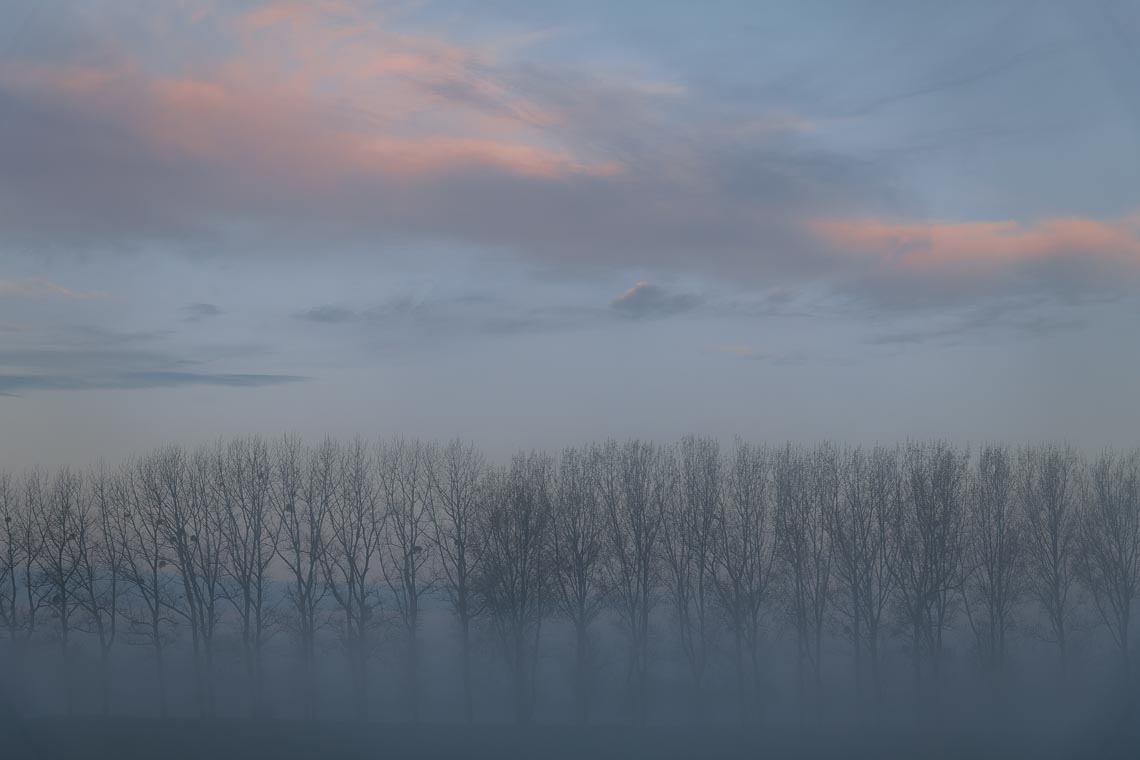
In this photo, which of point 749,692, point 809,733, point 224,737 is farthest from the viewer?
point 749,692

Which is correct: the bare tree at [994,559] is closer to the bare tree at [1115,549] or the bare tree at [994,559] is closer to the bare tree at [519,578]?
the bare tree at [1115,549]

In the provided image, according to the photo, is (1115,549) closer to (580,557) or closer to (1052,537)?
(1052,537)

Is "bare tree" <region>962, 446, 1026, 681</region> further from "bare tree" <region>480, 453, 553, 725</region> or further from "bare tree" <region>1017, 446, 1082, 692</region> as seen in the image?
"bare tree" <region>480, 453, 553, 725</region>


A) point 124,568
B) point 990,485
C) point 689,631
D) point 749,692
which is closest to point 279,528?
point 124,568

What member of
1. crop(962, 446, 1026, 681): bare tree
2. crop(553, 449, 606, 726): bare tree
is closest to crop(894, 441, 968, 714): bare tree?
crop(962, 446, 1026, 681): bare tree

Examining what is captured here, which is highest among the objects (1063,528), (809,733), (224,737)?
Answer: (1063,528)

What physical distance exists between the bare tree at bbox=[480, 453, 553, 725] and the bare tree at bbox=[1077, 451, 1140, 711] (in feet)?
75.1

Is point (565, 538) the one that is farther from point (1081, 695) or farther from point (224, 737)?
point (1081, 695)

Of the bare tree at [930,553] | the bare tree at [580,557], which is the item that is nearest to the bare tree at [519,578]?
the bare tree at [580,557]

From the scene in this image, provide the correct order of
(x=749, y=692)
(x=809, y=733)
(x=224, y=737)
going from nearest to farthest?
(x=224, y=737)
(x=809, y=733)
(x=749, y=692)

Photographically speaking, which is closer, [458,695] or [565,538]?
[458,695]

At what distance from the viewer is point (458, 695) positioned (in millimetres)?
40031

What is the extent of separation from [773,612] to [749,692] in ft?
11.4

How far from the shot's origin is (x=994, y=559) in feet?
142
